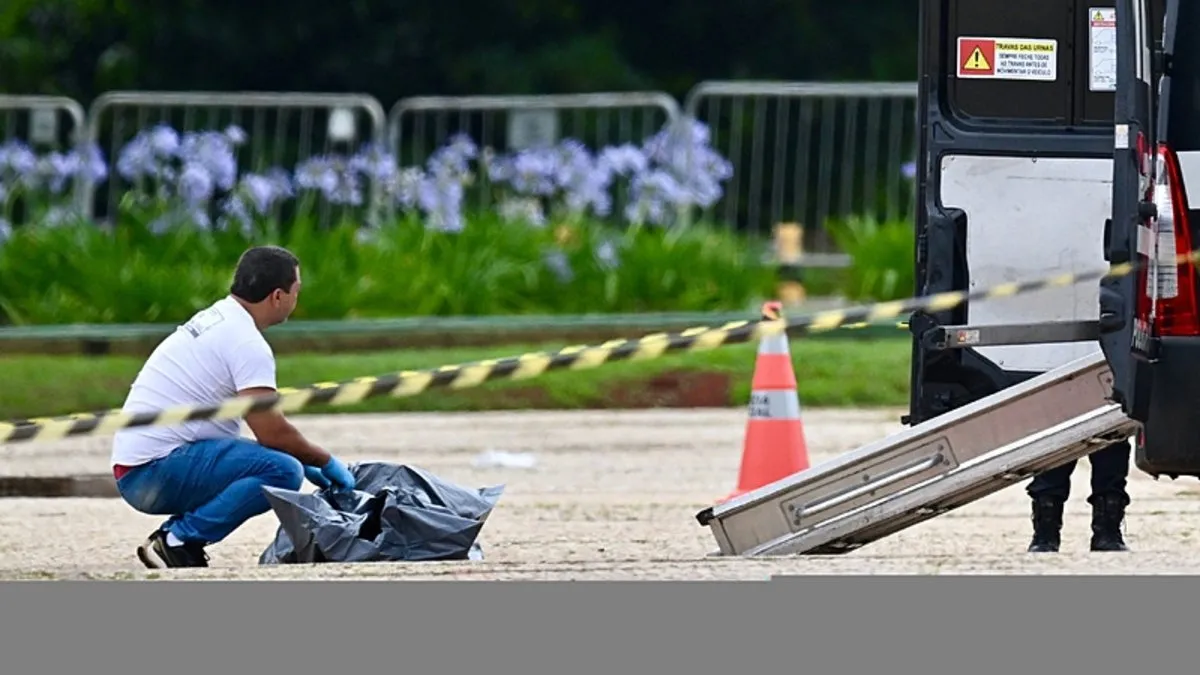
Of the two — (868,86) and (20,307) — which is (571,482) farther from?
(868,86)

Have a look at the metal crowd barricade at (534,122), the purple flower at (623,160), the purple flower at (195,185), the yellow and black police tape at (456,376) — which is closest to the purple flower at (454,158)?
the metal crowd barricade at (534,122)

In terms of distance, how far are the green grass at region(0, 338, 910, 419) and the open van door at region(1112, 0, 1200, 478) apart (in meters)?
7.35

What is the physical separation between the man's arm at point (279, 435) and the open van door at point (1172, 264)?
266 centimetres

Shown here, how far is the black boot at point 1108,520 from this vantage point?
29.8 feet

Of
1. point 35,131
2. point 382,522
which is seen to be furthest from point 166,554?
point 35,131

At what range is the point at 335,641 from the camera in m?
Result: 7.16

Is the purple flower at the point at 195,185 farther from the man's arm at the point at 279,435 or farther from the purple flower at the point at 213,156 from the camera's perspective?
the man's arm at the point at 279,435

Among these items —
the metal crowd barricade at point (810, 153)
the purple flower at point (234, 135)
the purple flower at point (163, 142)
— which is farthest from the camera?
the metal crowd barricade at point (810, 153)

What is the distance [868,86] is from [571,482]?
8.43 metres

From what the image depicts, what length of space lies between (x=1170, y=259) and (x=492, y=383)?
26.2ft

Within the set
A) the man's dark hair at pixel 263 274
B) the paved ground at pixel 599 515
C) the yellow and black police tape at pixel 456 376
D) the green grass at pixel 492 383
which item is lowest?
the green grass at pixel 492 383

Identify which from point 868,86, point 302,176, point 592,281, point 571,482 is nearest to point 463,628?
point 571,482

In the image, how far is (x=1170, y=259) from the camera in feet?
24.5

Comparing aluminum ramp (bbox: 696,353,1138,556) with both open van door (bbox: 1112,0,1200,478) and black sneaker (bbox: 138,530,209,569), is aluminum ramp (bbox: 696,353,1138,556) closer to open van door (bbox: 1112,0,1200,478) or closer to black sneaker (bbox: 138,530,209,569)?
open van door (bbox: 1112,0,1200,478)
